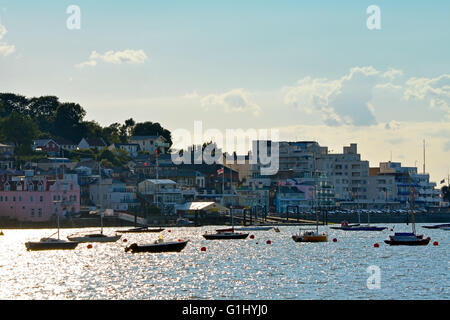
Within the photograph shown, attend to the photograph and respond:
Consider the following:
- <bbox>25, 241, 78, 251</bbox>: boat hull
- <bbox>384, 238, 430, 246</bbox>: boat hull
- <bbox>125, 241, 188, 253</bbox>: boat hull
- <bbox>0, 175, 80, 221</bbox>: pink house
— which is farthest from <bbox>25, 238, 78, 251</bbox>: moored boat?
<bbox>0, 175, 80, 221</bbox>: pink house

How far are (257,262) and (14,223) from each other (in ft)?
389

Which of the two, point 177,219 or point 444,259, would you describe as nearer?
point 444,259

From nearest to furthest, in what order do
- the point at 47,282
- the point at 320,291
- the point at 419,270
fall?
the point at 320,291
the point at 47,282
the point at 419,270

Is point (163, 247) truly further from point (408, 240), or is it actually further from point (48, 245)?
point (408, 240)

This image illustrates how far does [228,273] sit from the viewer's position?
74625mm

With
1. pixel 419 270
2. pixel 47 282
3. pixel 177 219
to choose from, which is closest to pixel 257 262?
pixel 419 270

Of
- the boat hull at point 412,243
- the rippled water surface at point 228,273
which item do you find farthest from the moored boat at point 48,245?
the boat hull at point 412,243

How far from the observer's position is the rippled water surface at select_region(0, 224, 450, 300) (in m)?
57.4

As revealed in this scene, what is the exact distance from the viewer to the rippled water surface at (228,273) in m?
57.4

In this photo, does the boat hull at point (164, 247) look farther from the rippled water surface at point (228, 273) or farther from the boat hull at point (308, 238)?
the boat hull at point (308, 238)

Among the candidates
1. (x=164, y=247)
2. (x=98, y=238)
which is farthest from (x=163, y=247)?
(x=98, y=238)

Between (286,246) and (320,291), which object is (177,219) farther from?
(320,291)

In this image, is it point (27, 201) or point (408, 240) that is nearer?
point (408, 240)

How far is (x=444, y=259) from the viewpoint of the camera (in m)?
94.4
